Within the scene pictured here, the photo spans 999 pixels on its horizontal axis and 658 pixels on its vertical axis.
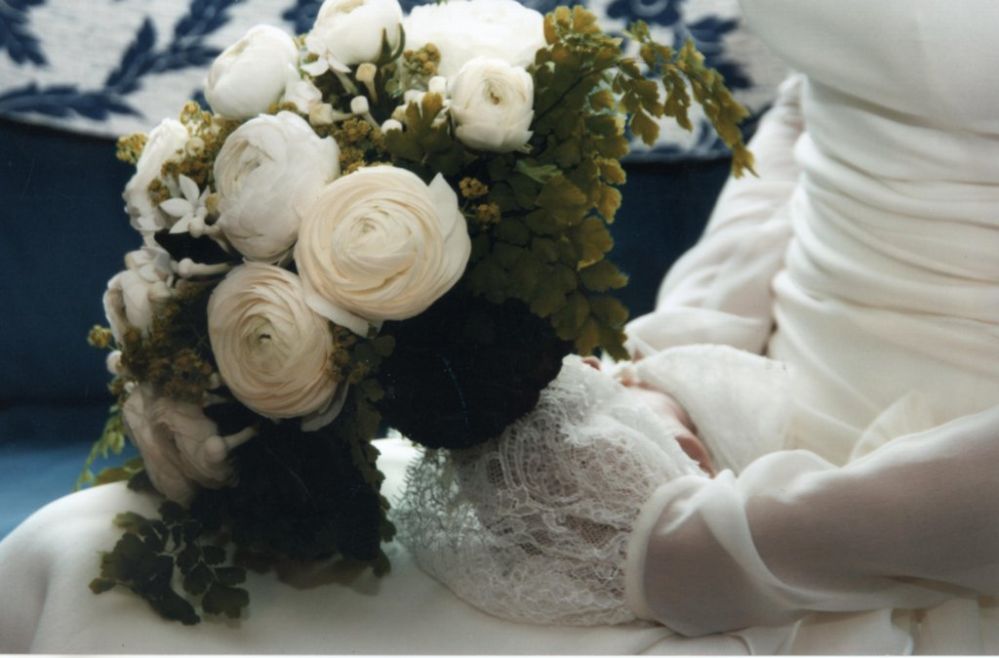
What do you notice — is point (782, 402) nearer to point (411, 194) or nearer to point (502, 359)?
point (502, 359)

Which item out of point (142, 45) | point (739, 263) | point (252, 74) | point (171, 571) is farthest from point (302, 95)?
point (739, 263)

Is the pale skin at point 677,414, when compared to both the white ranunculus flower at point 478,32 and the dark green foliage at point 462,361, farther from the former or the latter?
the white ranunculus flower at point 478,32

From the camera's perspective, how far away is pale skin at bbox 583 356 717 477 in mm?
935

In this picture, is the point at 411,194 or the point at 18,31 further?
the point at 18,31

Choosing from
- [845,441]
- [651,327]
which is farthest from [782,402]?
[651,327]

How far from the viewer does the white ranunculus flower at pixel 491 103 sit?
2.29ft

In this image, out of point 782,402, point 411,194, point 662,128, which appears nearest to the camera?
point 411,194

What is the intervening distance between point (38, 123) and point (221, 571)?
408 millimetres

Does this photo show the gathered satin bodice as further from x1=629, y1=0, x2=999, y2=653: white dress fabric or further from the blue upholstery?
the blue upholstery

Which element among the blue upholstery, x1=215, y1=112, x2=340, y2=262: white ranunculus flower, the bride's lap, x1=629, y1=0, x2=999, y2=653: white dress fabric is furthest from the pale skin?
the blue upholstery

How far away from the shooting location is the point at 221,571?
2.54 feet

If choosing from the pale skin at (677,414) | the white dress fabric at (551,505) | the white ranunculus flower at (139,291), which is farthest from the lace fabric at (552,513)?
the white ranunculus flower at (139,291)

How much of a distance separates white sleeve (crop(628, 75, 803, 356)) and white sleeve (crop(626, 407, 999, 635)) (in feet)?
1.09

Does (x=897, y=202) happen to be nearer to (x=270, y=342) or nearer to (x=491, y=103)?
(x=491, y=103)
